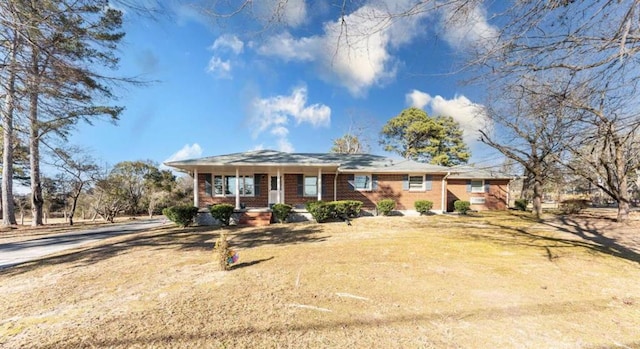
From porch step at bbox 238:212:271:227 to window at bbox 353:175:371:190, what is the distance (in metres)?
5.49

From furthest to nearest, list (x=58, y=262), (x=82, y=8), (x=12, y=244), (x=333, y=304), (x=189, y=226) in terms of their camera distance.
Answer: (x=189, y=226) < (x=12, y=244) < (x=58, y=262) < (x=82, y=8) < (x=333, y=304)

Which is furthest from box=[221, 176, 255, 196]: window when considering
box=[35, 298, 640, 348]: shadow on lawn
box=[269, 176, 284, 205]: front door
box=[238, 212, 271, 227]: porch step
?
box=[35, 298, 640, 348]: shadow on lawn

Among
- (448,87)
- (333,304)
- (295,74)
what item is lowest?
(333,304)

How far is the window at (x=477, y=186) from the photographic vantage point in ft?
61.9

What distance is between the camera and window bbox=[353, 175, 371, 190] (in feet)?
49.1

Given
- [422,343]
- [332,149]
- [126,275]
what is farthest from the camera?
[332,149]

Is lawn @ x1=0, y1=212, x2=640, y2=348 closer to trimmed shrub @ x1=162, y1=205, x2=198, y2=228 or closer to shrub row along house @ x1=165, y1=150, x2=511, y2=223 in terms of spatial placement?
trimmed shrub @ x1=162, y1=205, x2=198, y2=228

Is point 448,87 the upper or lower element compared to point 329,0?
lower

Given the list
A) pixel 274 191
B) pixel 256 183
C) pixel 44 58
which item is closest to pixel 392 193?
pixel 274 191

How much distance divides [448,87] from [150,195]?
92.3 feet

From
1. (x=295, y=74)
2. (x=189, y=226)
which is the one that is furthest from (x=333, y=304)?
(x=295, y=74)

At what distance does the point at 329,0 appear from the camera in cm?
270

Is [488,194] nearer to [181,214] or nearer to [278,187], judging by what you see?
[278,187]

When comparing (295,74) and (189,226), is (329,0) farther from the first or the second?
(295,74)
